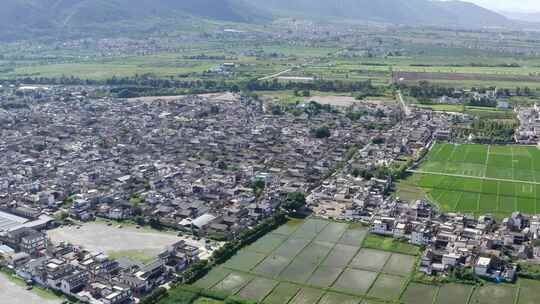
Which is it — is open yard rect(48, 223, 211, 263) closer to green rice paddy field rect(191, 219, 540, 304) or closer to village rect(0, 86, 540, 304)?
village rect(0, 86, 540, 304)

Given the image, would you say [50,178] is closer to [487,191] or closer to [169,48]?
[487,191]

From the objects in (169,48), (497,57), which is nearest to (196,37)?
(169,48)

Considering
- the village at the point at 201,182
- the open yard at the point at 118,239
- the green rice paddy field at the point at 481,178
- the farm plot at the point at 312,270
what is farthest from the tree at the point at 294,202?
the green rice paddy field at the point at 481,178

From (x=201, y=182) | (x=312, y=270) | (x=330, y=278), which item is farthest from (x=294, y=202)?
(x=330, y=278)

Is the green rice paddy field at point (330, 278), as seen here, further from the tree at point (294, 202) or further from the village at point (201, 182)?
the tree at point (294, 202)

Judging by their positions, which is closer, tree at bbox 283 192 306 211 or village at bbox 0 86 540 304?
village at bbox 0 86 540 304

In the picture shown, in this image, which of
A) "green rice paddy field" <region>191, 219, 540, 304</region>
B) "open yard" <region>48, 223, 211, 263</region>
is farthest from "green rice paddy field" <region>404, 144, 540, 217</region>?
"open yard" <region>48, 223, 211, 263</region>
